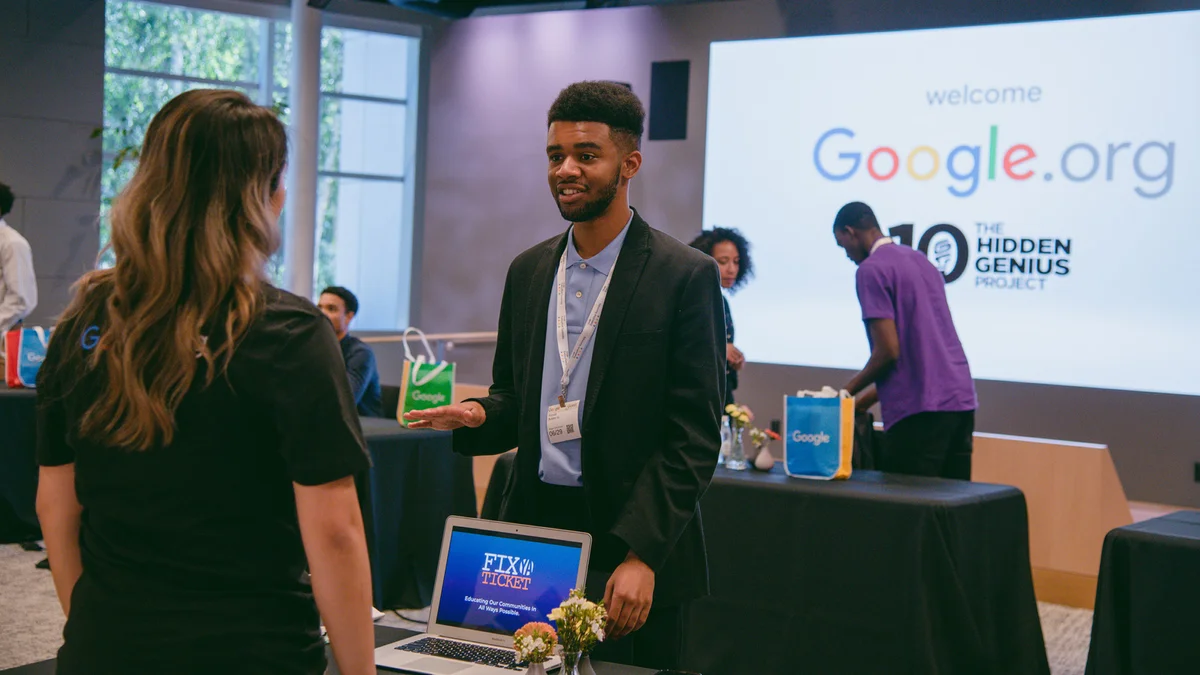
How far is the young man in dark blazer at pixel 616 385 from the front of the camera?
1761mm

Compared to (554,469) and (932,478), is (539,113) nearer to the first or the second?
(932,478)

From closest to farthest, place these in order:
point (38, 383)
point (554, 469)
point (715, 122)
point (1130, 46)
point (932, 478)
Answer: point (38, 383) → point (554, 469) → point (932, 478) → point (1130, 46) → point (715, 122)

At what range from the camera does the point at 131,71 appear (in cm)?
873

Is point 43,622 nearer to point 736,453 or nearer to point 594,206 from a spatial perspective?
point 736,453

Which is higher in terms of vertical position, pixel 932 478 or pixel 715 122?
pixel 715 122

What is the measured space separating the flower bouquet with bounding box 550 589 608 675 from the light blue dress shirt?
33cm

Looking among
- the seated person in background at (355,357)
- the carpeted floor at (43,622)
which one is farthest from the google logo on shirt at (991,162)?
the seated person in background at (355,357)

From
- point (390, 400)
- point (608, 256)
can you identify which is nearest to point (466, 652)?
point (608, 256)

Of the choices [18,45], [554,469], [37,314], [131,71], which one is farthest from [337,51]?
[554,469]

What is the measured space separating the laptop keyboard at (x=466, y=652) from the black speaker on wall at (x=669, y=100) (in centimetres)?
656

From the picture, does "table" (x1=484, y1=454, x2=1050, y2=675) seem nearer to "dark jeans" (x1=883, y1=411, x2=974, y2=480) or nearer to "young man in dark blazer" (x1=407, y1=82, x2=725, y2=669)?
"dark jeans" (x1=883, y1=411, x2=974, y2=480)

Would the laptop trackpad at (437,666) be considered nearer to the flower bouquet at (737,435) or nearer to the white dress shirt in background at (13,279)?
the flower bouquet at (737,435)

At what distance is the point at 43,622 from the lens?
13.0 feet

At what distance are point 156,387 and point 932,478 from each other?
2.73m
